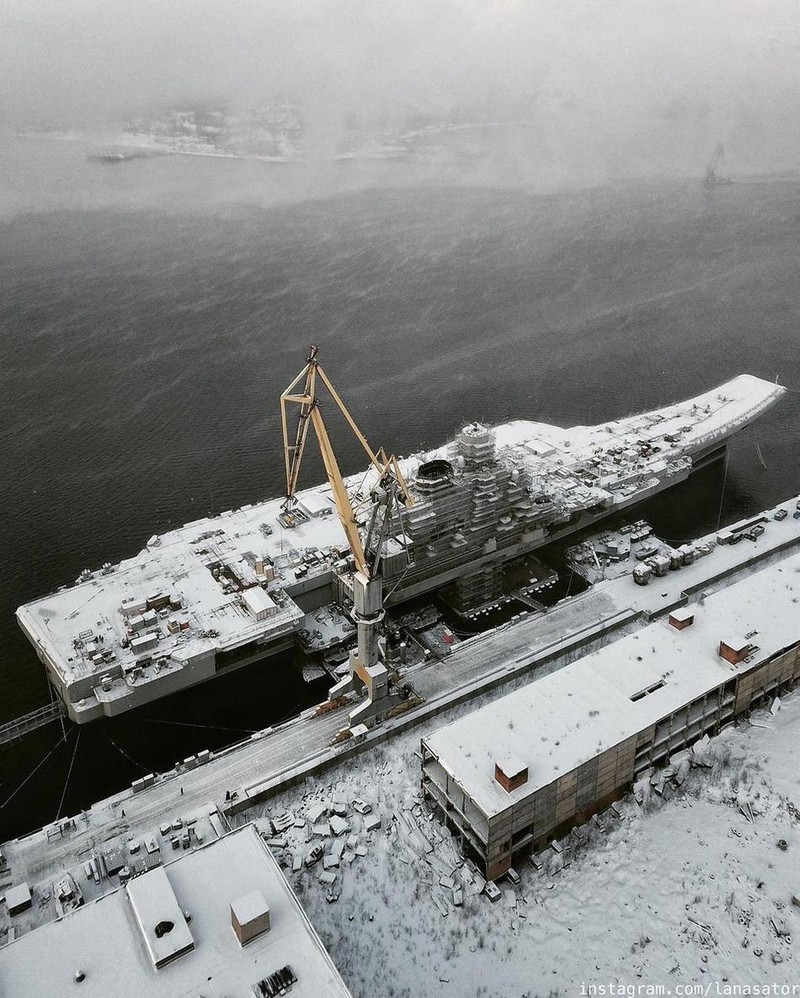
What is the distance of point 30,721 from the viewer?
71.4 m

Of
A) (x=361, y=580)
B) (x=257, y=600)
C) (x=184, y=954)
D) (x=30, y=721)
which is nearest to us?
(x=184, y=954)

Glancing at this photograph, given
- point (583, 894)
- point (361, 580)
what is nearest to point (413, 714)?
point (361, 580)

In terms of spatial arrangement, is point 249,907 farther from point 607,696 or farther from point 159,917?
point 607,696

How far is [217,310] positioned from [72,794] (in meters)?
117

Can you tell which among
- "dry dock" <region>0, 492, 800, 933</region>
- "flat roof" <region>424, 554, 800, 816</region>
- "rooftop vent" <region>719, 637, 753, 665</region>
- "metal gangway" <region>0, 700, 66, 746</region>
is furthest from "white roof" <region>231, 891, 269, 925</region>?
"rooftop vent" <region>719, 637, 753, 665</region>

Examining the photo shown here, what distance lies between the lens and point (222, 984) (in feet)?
132

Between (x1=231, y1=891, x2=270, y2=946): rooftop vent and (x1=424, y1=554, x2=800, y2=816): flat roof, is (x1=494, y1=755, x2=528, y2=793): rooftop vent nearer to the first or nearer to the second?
(x1=424, y1=554, x2=800, y2=816): flat roof

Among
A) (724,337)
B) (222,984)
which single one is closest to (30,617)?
(222,984)

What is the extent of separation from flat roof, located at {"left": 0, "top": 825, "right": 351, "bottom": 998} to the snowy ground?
24.4 ft

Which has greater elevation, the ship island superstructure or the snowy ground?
the ship island superstructure

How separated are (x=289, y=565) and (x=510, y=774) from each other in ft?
131

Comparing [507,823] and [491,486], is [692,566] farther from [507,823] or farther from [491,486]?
[507,823]

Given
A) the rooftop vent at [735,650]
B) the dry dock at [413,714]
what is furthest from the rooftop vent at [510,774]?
the rooftop vent at [735,650]

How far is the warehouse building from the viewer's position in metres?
52.9
